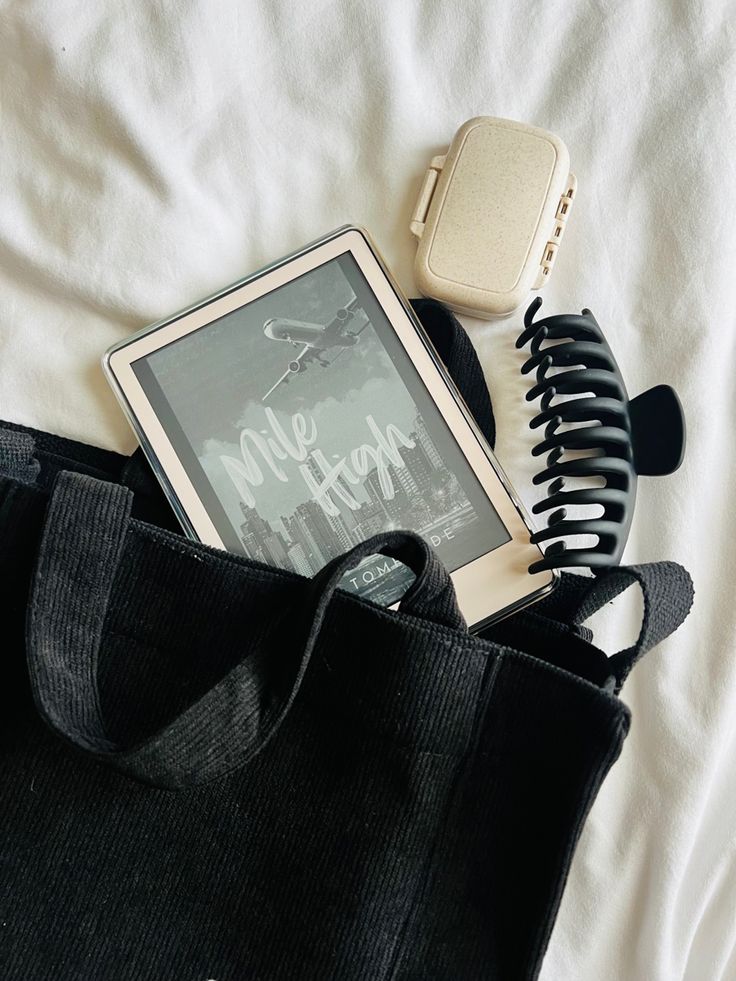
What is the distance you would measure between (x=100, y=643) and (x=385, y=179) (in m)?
0.33

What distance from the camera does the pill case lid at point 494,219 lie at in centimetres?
52

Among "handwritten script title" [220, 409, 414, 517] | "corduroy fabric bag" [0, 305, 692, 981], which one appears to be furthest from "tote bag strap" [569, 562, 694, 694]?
"handwritten script title" [220, 409, 414, 517]

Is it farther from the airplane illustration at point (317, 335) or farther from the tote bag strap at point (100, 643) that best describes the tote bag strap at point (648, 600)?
the airplane illustration at point (317, 335)

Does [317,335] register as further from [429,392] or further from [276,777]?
[276,777]

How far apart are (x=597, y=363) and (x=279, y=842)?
313 mm

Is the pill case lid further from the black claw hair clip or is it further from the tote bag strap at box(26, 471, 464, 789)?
the tote bag strap at box(26, 471, 464, 789)

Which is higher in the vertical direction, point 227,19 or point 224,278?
point 227,19

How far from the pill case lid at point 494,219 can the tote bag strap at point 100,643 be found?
0.19 metres

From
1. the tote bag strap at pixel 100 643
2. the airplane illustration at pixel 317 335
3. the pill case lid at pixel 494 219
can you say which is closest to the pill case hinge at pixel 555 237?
the pill case lid at pixel 494 219

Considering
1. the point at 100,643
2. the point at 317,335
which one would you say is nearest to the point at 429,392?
the point at 317,335

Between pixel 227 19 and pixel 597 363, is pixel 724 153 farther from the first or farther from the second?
pixel 227 19

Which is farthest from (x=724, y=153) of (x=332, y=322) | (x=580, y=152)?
(x=332, y=322)

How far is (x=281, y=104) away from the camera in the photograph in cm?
56

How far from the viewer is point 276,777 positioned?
0.42 metres
